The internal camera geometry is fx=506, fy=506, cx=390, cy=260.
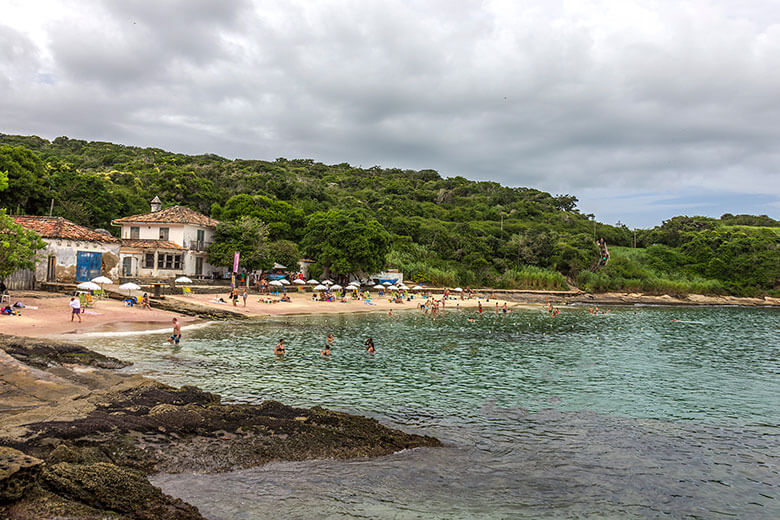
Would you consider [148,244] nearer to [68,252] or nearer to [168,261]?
[168,261]

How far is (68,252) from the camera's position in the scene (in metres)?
38.5

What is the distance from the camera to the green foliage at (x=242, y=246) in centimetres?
5397

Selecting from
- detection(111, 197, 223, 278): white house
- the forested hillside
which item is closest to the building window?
detection(111, 197, 223, 278): white house

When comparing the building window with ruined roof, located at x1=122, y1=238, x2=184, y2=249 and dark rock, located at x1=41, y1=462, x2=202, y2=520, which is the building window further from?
dark rock, located at x1=41, y1=462, x2=202, y2=520

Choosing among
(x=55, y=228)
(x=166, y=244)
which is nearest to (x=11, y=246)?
(x=55, y=228)

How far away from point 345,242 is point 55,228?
29.3 meters

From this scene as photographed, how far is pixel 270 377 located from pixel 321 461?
8.81 metres

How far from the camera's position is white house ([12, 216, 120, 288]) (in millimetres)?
37562

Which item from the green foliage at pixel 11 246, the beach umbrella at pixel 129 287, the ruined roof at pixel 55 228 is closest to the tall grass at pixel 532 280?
the beach umbrella at pixel 129 287

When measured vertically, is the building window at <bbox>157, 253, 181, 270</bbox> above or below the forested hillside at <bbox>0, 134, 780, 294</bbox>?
below

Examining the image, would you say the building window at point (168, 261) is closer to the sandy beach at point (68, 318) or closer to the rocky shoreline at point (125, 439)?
the sandy beach at point (68, 318)

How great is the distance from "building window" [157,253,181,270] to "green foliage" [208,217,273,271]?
3480 millimetres

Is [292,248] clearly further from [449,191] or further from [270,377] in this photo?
[449,191]

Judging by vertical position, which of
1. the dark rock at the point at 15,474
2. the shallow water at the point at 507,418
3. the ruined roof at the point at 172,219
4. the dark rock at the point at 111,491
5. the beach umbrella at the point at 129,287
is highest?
the ruined roof at the point at 172,219
